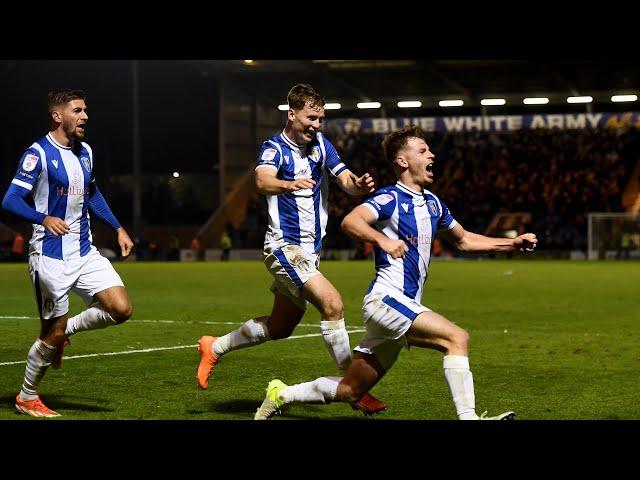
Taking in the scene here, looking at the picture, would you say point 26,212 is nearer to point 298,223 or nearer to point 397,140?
point 298,223

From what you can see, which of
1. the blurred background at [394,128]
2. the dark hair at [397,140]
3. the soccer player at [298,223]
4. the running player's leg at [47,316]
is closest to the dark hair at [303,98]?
the soccer player at [298,223]

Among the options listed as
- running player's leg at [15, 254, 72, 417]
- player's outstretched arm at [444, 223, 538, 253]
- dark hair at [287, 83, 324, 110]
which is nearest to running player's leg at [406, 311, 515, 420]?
player's outstretched arm at [444, 223, 538, 253]

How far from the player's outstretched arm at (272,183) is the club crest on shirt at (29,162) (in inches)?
59.7

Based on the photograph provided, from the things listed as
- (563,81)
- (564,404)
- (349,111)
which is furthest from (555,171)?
(564,404)

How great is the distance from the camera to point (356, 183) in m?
7.43

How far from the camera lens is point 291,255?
25.4ft

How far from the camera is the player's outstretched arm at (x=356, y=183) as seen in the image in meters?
7.25

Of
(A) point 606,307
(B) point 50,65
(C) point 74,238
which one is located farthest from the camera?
(B) point 50,65

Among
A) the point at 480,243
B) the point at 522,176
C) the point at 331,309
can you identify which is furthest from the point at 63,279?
the point at 522,176

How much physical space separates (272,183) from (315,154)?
0.72 metres

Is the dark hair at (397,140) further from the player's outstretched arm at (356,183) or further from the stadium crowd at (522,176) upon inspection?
the stadium crowd at (522,176)

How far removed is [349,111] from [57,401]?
44.9 metres

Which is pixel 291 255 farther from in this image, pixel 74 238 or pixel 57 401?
pixel 57 401

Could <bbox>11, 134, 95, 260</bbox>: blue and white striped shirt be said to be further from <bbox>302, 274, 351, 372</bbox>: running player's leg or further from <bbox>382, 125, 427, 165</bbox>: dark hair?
<bbox>382, 125, 427, 165</bbox>: dark hair
